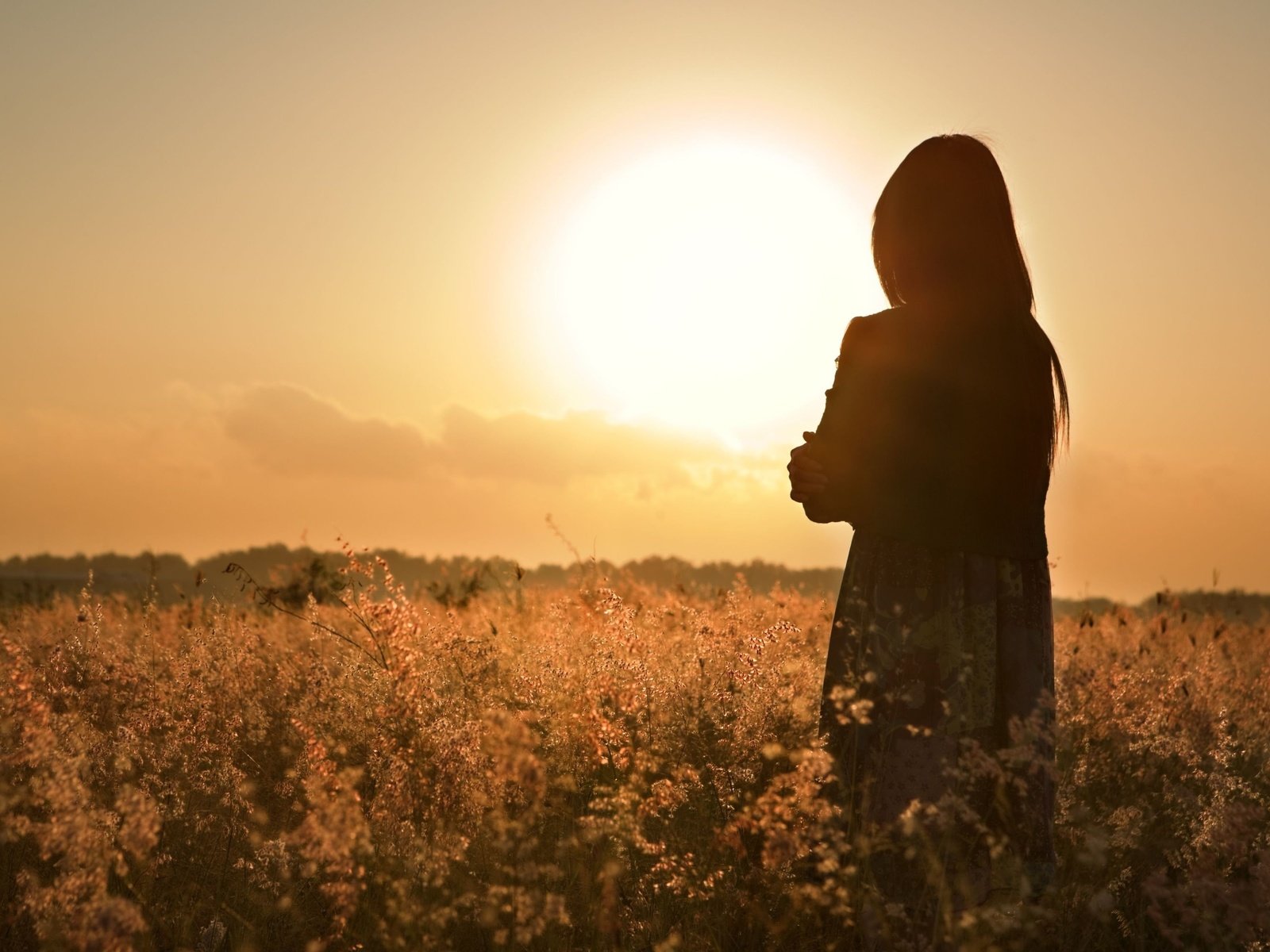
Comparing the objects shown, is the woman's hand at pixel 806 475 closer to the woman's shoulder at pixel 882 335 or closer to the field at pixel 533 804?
the woman's shoulder at pixel 882 335

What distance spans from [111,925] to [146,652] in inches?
126

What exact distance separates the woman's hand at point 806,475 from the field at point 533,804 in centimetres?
70

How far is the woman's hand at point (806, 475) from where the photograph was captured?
316cm

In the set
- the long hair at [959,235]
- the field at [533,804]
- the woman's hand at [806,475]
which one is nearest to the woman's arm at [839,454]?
the woman's hand at [806,475]

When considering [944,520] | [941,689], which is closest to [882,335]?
[944,520]

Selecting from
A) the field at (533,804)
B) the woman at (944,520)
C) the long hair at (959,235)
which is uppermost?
the long hair at (959,235)

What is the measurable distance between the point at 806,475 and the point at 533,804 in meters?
1.22

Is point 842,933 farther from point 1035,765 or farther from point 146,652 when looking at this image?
point 146,652

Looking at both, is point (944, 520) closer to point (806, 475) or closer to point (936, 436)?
point (936, 436)

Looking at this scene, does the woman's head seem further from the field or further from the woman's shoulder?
the field

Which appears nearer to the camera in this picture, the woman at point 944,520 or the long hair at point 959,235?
the woman at point 944,520

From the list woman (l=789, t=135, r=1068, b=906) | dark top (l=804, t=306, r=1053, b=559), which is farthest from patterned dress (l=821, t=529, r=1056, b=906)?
dark top (l=804, t=306, r=1053, b=559)

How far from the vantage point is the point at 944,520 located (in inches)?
123

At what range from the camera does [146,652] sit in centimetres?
524
